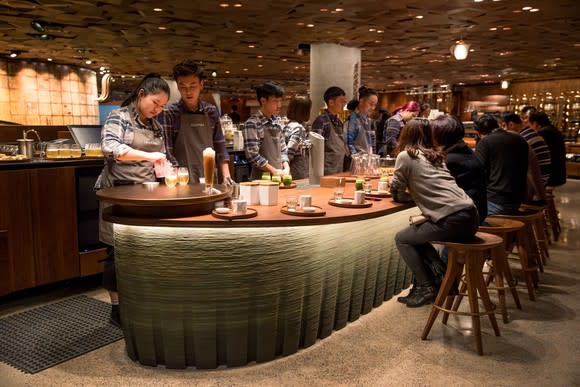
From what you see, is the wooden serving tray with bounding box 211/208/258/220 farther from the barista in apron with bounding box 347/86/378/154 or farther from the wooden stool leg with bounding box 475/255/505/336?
the barista in apron with bounding box 347/86/378/154

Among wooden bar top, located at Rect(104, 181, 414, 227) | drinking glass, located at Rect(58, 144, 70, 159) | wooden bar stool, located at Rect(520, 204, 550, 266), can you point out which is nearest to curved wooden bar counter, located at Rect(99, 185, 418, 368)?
wooden bar top, located at Rect(104, 181, 414, 227)

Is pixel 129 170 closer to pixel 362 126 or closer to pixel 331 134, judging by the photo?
pixel 331 134

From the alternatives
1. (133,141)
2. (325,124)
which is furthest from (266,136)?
(133,141)

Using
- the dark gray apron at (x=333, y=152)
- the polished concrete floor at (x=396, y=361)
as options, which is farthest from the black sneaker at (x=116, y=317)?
the dark gray apron at (x=333, y=152)

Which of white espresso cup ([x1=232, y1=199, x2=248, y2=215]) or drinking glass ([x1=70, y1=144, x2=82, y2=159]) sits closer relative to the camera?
white espresso cup ([x1=232, y1=199, x2=248, y2=215])

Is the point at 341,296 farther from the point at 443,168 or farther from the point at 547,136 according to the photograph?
the point at 547,136

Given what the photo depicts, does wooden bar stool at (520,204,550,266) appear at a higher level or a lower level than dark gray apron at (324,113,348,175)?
lower

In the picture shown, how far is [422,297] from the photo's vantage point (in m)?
3.95

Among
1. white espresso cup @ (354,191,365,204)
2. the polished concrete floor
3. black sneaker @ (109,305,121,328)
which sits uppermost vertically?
white espresso cup @ (354,191,365,204)

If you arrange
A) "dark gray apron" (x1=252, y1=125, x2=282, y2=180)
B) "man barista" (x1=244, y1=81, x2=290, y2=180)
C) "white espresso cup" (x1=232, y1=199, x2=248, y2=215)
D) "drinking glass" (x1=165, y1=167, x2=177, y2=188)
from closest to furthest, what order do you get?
"white espresso cup" (x1=232, y1=199, x2=248, y2=215) < "drinking glass" (x1=165, y1=167, x2=177, y2=188) < "man barista" (x1=244, y1=81, x2=290, y2=180) < "dark gray apron" (x1=252, y1=125, x2=282, y2=180)

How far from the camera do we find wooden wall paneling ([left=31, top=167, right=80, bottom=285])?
164 inches

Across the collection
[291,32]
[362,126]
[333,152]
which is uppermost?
[291,32]

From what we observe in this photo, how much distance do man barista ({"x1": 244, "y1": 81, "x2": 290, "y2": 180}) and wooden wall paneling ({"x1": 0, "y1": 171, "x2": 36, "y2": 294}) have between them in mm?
1824

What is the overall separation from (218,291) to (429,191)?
1563mm
